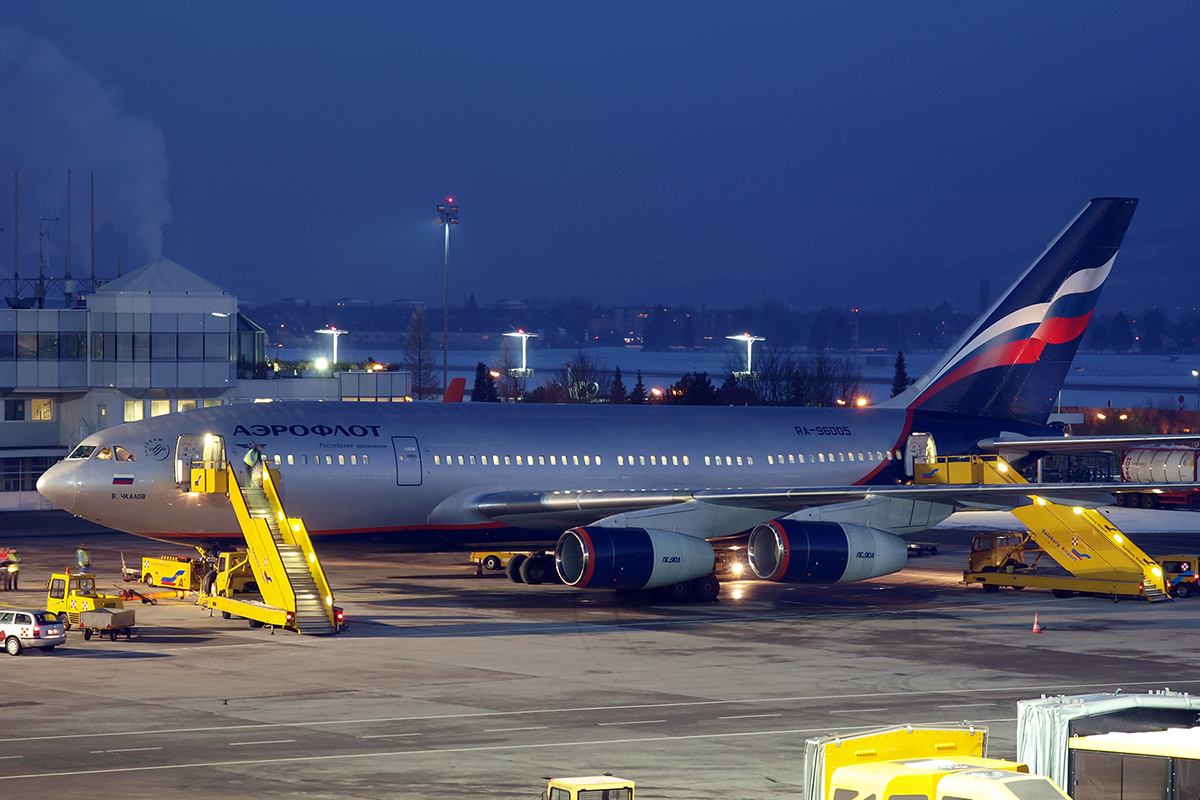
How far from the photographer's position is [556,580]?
38.9 meters

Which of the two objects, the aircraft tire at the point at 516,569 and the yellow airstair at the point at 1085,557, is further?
the aircraft tire at the point at 516,569

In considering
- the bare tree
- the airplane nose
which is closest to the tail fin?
the airplane nose

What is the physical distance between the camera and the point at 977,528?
60.8 metres

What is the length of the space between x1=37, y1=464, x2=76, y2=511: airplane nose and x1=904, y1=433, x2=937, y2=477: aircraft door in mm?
23834

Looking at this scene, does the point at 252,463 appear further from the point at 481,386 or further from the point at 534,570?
the point at 481,386

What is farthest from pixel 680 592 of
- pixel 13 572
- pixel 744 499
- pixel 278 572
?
pixel 13 572

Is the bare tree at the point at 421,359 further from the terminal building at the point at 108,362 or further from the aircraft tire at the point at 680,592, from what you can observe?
the aircraft tire at the point at 680,592

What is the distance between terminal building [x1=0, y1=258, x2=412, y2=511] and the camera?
6694 centimetres

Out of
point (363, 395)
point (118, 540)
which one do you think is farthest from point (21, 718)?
point (363, 395)

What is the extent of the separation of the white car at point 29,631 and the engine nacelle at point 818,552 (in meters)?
15.5

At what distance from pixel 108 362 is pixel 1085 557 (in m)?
46.7

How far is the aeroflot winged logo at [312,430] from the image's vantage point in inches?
1377

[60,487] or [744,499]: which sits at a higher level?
[60,487]

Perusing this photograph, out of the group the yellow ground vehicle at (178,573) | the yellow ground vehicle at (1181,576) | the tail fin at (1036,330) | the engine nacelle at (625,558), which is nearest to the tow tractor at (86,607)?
the yellow ground vehicle at (178,573)
